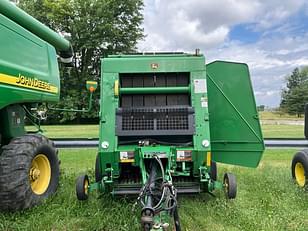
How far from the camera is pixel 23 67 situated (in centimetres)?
414

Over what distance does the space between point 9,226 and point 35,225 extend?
10.4 inches

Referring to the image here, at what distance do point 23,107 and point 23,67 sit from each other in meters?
0.87

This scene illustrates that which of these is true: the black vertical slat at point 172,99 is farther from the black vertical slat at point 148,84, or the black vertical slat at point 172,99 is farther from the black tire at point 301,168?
the black tire at point 301,168

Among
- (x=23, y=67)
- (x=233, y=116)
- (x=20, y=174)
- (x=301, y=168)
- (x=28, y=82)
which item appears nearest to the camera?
(x=20, y=174)

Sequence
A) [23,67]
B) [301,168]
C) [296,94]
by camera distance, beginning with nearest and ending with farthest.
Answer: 1. [23,67]
2. [301,168]
3. [296,94]

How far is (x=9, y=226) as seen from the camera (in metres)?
3.64

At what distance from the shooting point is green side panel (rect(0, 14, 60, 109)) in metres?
3.68

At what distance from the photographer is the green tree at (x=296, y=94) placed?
6518 cm

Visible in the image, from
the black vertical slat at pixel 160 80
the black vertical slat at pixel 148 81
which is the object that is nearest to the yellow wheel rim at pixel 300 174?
the black vertical slat at pixel 160 80

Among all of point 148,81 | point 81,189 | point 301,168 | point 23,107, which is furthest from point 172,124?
point 301,168

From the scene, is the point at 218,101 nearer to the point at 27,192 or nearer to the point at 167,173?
the point at 167,173

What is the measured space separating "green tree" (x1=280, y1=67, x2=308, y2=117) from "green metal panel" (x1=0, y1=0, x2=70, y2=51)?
5533 centimetres

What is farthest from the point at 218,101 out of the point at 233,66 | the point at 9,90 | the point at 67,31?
the point at 67,31

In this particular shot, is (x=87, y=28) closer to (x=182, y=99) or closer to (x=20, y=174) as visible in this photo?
(x=182, y=99)
